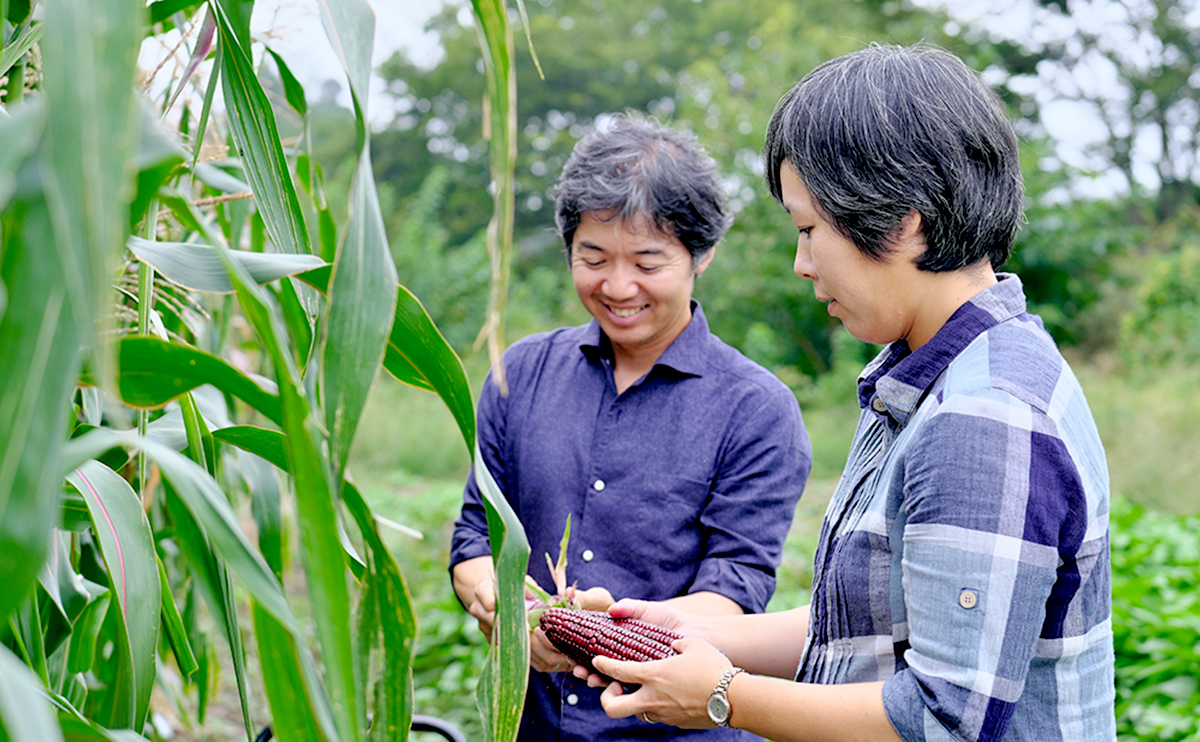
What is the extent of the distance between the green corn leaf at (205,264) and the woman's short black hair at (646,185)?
3.22 feet

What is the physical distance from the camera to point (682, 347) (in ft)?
5.48

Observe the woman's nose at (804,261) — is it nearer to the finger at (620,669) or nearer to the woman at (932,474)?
the woman at (932,474)

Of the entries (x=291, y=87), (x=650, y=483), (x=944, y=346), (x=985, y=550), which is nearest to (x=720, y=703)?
(x=985, y=550)

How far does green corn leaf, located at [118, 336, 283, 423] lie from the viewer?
0.57 m

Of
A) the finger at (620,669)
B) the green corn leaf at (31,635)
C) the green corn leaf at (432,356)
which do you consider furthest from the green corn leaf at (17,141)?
the finger at (620,669)

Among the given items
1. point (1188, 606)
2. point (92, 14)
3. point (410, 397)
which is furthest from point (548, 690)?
point (410, 397)

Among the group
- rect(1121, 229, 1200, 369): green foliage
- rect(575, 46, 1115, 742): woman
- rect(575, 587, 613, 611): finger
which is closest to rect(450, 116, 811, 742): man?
rect(575, 587, 613, 611): finger

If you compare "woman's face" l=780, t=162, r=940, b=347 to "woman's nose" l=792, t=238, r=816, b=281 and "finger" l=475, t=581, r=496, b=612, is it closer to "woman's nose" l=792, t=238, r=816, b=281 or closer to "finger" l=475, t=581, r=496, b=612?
"woman's nose" l=792, t=238, r=816, b=281

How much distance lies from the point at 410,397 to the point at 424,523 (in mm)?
4554

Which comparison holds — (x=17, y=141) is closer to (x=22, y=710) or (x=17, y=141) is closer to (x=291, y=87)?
(x=22, y=710)

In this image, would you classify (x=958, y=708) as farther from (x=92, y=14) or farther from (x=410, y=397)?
(x=410, y=397)

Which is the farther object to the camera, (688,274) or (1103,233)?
(1103,233)

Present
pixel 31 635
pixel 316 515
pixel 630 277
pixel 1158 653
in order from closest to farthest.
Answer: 1. pixel 316 515
2. pixel 31 635
3. pixel 630 277
4. pixel 1158 653

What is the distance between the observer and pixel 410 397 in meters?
9.33
